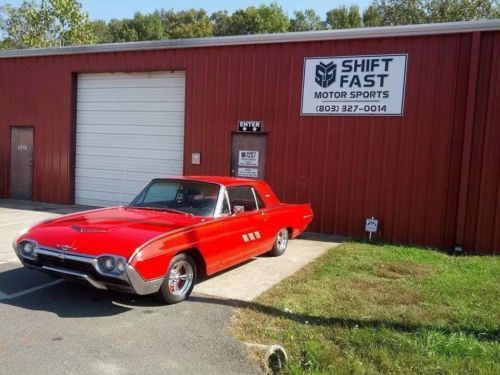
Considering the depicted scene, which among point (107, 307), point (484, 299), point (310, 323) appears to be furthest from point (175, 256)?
point (484, 299)

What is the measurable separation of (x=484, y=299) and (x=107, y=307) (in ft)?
13.8

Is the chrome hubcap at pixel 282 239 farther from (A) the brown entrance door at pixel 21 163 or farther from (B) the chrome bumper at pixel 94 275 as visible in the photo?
(A) the brown entrance door at pixel 21 163

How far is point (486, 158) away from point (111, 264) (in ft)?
23.2

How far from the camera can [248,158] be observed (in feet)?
37.0

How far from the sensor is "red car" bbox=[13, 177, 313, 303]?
16.0 feet

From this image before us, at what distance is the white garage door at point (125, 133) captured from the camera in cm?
1235

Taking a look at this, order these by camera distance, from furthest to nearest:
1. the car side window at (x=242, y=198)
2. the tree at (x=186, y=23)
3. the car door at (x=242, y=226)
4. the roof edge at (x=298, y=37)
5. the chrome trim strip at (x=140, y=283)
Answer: the tree at (x=186, y=23) → the roof edge at (x=298, y=37) → the car side window at (x=242, y=198) → the car door at (x=242, y=226) → the chrome trim strip at (x=140, y=283)

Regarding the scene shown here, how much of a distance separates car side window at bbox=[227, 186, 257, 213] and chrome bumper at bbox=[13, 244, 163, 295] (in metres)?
1.87

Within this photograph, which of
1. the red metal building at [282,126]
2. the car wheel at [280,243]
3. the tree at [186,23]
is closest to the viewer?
the car wheel at [280,243]

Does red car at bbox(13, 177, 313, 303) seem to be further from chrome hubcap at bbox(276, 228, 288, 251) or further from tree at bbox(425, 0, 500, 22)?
tree at bbox(425, 0, 500, 22)

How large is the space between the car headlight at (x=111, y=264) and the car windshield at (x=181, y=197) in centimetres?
150

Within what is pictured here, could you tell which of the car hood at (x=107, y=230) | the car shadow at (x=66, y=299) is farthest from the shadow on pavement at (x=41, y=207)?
the car hood at (x=107, y=230)

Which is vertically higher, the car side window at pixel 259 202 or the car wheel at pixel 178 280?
the car side window at pixel 259 202

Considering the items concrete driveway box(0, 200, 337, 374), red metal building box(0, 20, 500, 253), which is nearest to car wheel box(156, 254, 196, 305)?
concrete driveway box(0, 200, 337, 374)
